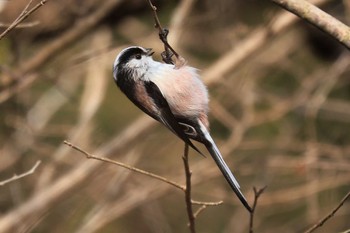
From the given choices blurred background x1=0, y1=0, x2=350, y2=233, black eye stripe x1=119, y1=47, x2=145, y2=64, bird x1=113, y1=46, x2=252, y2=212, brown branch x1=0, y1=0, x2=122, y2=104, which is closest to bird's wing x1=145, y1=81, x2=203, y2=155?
bird x1=113, y1=46, x2=252, y2=212

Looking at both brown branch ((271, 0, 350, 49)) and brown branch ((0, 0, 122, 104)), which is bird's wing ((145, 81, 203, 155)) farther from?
brown branch ((0, 0, 122, 104))

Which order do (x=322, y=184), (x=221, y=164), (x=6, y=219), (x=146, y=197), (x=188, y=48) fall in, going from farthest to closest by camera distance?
(x=188, y=48) → (x=322, y=184) → (x=146, y=197) → (x=6, y=219) → (x=221, y=164)

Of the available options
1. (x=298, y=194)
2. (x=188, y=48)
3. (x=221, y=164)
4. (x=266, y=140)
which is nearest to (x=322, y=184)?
(x=298, y=194)

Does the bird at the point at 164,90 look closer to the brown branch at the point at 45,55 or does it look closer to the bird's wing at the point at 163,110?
the bird's wing at the point at 163,110

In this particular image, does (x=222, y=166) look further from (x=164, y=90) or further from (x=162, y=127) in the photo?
(x=162, y=127)

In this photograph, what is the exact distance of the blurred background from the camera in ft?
14.3

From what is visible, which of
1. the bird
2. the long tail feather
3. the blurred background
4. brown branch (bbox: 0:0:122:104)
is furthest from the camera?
the blurred background

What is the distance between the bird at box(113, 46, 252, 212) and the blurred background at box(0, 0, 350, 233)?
4.00 ft

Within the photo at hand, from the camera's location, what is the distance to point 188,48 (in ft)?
19.8

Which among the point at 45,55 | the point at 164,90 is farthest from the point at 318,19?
Result: the point at 45,55

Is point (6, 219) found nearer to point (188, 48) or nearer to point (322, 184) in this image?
point (322, 184)

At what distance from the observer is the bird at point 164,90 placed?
2.51 metres

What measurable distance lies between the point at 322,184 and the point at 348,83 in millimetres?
1216

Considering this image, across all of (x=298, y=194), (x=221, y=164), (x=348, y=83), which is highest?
(x=221, y=164)
